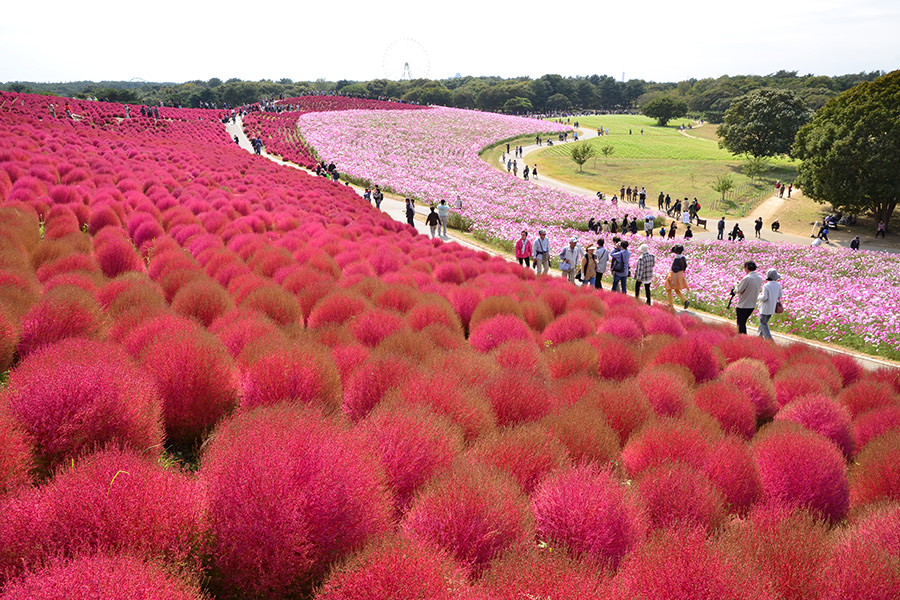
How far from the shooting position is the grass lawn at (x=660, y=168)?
186 ft

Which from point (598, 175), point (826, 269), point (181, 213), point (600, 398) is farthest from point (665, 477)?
point (598, 175)

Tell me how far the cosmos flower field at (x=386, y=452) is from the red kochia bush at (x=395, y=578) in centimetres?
1

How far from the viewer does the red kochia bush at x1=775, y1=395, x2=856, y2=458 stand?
5609mm

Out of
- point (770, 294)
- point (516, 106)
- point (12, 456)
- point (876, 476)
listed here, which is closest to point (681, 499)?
point (876, 476)

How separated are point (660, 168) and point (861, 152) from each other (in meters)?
31.2

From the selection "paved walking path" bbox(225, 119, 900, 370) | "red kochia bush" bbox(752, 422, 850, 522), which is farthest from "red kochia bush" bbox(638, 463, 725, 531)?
"paved walking path" bbox(225, 119, 900, 370)

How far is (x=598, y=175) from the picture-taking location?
64.6 meters

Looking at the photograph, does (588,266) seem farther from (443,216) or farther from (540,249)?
(443,216)

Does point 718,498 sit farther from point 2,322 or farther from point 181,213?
point 181,213

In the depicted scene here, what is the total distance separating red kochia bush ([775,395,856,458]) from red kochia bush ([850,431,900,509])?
0.72 m

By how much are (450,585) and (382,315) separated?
13.5 ft

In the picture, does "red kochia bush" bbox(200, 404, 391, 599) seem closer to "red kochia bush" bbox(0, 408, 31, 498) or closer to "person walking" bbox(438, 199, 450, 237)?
"red kochia bush" bbox(0, 408, 31, 498)

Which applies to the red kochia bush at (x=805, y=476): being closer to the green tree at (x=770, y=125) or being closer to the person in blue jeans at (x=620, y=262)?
the person in blue jeans at (x=620, y=262)

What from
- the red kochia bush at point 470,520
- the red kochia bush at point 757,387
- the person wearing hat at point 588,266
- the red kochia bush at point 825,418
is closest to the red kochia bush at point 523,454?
the red kochia bush at point 470,520
